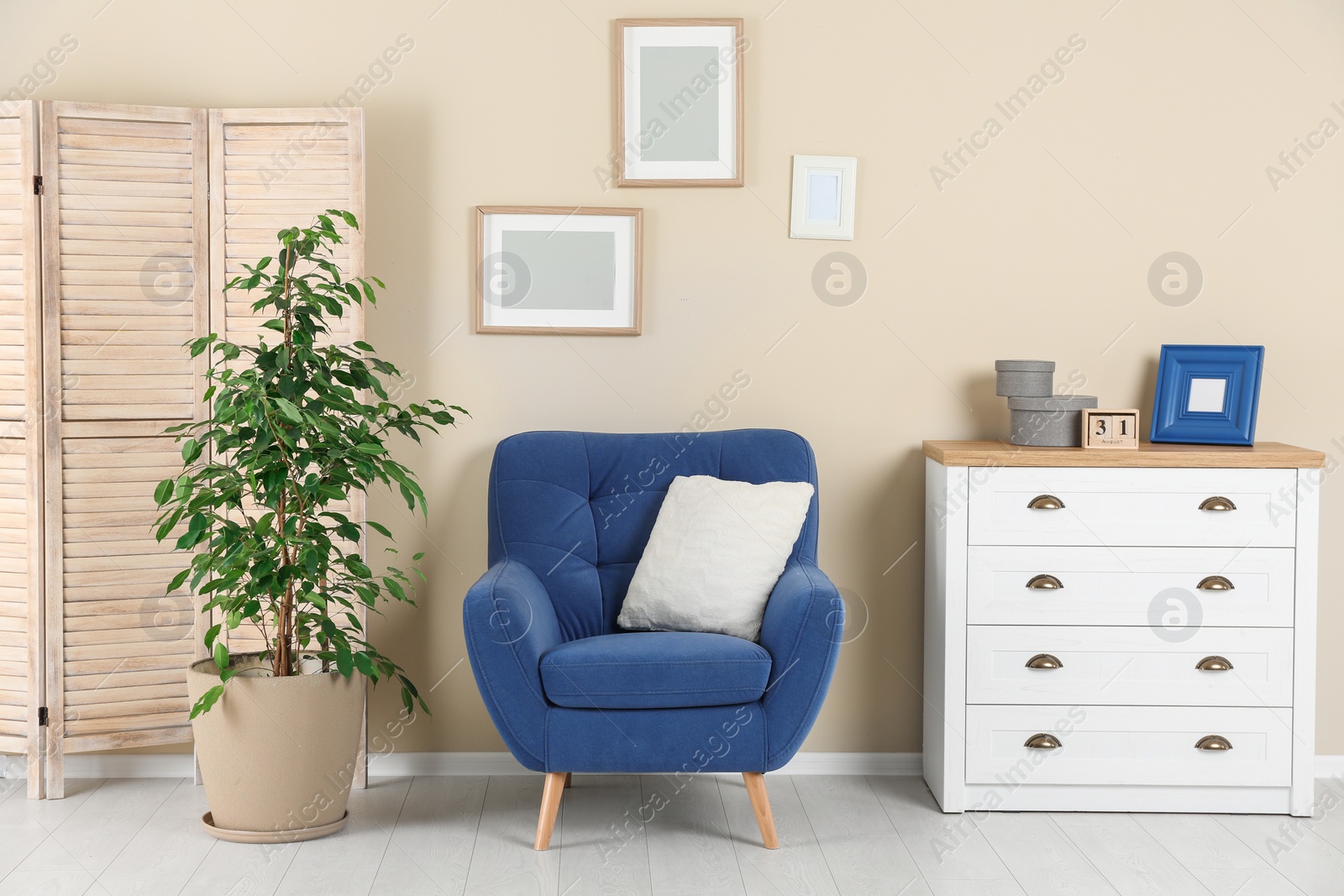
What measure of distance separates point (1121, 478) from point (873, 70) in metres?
1.30

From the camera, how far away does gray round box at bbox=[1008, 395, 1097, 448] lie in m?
2.64

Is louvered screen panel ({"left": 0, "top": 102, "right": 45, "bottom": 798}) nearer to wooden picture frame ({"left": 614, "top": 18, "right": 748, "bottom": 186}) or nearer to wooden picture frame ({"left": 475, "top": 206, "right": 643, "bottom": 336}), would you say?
wooden picture frame ({"left": 475, "top": 206, "right": 643, "bottom": 336})

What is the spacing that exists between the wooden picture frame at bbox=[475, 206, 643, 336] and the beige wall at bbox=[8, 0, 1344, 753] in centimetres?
5

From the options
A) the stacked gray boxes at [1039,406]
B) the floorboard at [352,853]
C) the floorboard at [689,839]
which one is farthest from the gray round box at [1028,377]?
the floorboard at [352,853]

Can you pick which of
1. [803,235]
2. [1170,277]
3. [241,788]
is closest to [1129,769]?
[1170,277]

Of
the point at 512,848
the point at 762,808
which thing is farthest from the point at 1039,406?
the point at 512,848

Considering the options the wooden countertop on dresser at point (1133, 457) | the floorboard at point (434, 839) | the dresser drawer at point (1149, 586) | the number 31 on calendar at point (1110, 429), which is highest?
the number 31 on calendar at point (1110, 429)

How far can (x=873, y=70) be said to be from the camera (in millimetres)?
2859

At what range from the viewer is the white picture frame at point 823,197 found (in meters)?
2.85

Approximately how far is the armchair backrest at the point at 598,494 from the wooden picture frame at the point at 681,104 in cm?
74

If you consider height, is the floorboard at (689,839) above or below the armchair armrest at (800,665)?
below

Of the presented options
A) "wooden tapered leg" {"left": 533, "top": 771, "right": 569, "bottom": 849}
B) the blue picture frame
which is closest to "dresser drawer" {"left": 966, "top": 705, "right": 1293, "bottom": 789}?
the blue picture frame

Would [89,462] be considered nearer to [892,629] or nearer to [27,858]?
[27,858]

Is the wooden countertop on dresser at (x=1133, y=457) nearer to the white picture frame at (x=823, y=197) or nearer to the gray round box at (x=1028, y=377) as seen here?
the gray round box at (x=1028, y=377)
